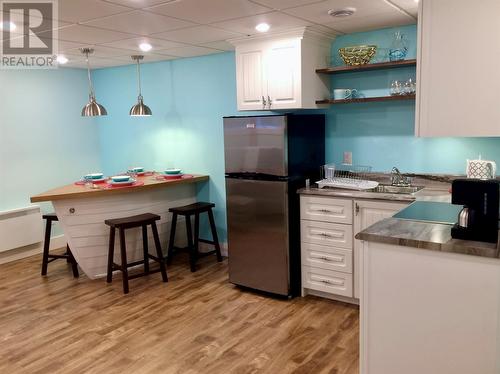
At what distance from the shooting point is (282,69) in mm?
3654

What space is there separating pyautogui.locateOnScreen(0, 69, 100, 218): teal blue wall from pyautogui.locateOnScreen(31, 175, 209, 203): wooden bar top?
45.2 inches

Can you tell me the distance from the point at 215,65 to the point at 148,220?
6.10 ft

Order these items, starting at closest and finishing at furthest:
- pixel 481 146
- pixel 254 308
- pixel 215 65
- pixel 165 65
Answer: pixel 481 146
pixel 254 308
pixel 215 65
pixel 165 65

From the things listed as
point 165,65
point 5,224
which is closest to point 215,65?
point 165,65

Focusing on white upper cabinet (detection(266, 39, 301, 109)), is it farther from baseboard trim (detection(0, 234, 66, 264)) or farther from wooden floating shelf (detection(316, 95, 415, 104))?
baseboard trim (detection(0, 234, 66, 264))

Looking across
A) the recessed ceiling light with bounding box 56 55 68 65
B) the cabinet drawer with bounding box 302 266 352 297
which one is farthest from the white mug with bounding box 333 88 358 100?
the recessed ceiling light with bounding box 56 55 68 65

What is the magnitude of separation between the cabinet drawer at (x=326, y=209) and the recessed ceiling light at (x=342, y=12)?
1374mm

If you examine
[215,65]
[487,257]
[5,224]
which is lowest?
[5,224]

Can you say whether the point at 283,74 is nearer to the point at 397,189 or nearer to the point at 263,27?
the point at 263,27

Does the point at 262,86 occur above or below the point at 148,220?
above

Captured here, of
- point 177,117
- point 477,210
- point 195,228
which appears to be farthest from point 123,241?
point 477,210

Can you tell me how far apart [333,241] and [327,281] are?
35 centimetres

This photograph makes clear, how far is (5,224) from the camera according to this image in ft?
15.8

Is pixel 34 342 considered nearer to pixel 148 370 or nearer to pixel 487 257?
pixel 148 370
